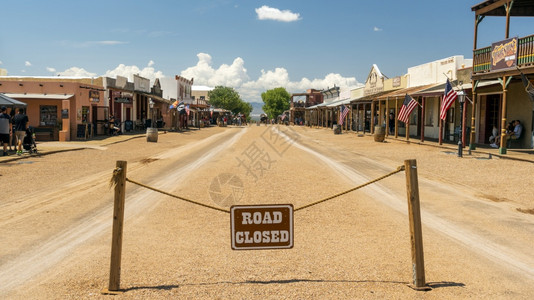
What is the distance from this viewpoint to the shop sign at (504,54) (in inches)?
741

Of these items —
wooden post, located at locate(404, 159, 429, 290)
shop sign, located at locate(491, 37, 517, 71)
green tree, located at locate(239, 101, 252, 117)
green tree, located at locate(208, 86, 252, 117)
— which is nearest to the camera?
wooden post, located at locate(404, 159, 429, 290)

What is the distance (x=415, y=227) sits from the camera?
498 centimetres

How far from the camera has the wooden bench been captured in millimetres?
25828

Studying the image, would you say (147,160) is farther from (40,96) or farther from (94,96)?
(94,96)

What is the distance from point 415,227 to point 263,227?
160 cm

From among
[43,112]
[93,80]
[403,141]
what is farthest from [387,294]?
[93,80]

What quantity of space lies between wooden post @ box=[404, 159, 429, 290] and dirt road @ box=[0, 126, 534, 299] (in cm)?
17

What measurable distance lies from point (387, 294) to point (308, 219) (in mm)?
3365

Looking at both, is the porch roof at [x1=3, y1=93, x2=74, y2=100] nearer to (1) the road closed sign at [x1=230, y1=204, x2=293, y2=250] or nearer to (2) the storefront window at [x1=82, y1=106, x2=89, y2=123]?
(2) the storefront window at [x1=82, y1=106, x2=89, y2=123]

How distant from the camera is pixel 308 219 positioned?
806 cm

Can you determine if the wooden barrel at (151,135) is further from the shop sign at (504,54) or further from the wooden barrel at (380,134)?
the shop sign at (504,54)

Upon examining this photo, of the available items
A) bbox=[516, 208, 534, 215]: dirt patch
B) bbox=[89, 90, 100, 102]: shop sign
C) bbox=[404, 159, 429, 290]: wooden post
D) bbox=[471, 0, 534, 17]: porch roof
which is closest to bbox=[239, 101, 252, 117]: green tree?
bbox=[89, 90, 100, 102]: shop sign

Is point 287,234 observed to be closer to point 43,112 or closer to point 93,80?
point 43,112

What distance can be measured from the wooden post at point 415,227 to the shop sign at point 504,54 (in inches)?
647
